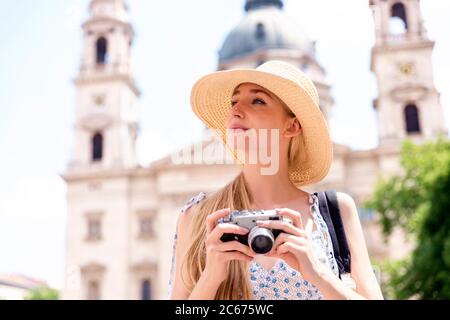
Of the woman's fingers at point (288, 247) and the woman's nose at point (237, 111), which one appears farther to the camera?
the woman's nose at point (237, 111)

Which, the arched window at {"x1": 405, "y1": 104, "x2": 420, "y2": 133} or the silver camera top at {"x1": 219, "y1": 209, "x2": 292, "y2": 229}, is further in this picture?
the arched window at {"x1": 405, "y1": 104, "x2": 420, "y2": 133}

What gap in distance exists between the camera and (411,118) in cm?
3369

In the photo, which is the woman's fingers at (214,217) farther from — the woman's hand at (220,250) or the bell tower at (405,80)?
the bell tower at (405,80)

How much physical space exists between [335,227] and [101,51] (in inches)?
1477

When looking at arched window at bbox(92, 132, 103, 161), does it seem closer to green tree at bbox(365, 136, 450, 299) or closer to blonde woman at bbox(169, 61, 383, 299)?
green tree at bbox(365, 136, 450, 299)

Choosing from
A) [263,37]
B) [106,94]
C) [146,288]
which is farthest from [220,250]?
[263,37]

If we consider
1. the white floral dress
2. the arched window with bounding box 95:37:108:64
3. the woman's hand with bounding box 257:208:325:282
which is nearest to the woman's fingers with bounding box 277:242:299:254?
the woman's hand with bounding box 257:208:325:282

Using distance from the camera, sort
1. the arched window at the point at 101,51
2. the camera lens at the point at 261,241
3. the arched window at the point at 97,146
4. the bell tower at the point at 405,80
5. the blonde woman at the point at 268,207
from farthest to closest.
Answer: the arched window at the point at 101,51 → the arched window at the point at 97,146 → the bell tower at the point at 405,80 → the blonde woman at the point at 268,207 → the camera lens at the point at 261,241

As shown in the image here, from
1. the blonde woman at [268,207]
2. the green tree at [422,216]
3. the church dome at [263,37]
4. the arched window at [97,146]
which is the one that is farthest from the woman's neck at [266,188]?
the church dome at [263,37]

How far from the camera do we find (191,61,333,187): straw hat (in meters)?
2.04

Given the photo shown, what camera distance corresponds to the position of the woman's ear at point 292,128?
2.12m

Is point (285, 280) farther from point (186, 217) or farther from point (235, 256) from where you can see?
point (186, 217)

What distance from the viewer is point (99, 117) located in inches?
1419

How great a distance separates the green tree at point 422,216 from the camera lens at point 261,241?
1475cm
